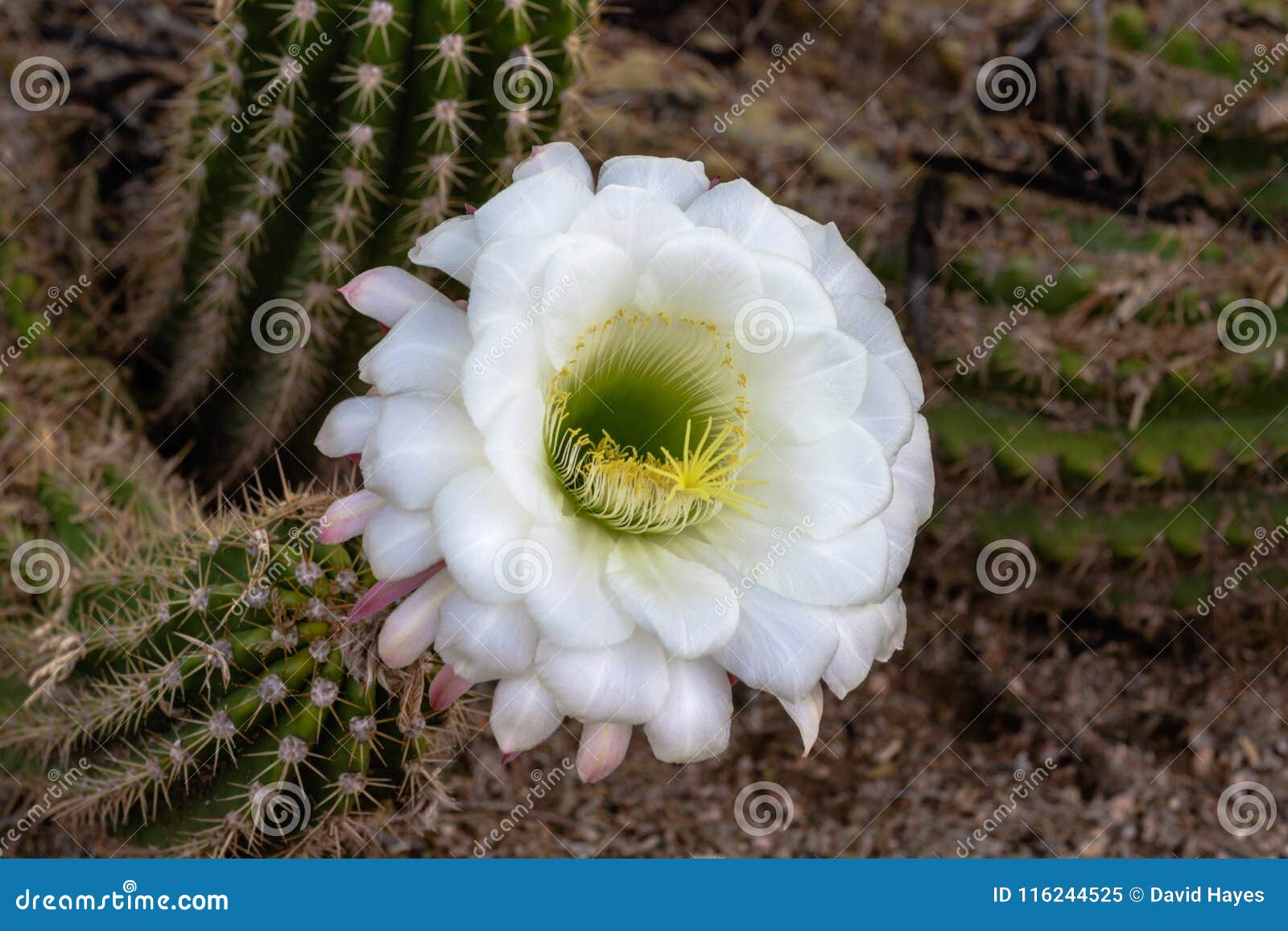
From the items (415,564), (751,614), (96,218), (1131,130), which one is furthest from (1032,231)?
(96,218)

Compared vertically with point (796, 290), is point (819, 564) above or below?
below

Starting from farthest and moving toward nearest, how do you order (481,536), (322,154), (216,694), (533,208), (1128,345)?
(1128,345), (322,154), (216,694), (533,208), (481,536)

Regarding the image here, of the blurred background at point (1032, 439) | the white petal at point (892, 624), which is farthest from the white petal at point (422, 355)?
the blurred background at point (1032, 439)

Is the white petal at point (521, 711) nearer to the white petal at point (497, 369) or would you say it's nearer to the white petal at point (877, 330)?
the white petal at point (497, 369)

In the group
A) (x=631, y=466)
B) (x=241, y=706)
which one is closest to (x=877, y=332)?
(x=631, y=466)

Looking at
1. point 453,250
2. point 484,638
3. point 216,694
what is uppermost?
point 453,250

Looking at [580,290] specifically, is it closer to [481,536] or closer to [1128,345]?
[481,536]

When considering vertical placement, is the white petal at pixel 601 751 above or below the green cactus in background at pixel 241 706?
above

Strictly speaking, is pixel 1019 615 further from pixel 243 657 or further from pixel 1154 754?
pixel 243 657

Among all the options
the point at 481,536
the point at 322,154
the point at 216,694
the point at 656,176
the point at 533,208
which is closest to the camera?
the point at 481,536
